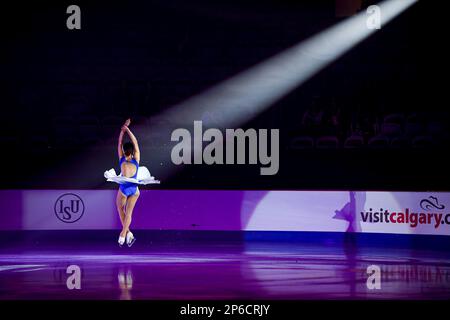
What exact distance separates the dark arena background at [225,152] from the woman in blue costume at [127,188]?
43 millimetres

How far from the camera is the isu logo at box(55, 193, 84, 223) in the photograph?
11.3 metres

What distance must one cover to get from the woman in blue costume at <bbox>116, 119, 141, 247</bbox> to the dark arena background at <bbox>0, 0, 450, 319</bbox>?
0.04 metres

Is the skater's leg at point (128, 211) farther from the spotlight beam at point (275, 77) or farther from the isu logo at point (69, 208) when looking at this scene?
the spotlight beam at point (275, 77)

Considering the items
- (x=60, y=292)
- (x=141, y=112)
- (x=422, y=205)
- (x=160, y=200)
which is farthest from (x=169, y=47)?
(x=60, y=292)

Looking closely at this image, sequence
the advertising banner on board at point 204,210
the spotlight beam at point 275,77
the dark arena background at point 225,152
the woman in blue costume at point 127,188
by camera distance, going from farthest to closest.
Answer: the spotlight beam at point 275,77 → the advertising banner on board at point 204,210 → the woman in blue costume at point 127,188 → the dark arena background at point 225,152

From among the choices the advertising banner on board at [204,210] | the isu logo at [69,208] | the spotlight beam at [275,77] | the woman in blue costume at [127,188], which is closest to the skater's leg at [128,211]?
the woman in blue costume at [127,188]

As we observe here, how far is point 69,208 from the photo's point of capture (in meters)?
11.3

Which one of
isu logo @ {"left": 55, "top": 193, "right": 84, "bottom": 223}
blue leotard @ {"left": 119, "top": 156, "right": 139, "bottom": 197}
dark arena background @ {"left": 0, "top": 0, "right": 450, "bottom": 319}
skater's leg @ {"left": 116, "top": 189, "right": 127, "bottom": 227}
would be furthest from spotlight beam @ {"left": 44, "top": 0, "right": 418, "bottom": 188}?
blue leotard @ {"left": 119, "top": 156, "right": 139, "bottom": 197}

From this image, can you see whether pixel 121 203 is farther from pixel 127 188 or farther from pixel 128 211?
pixel 127 188

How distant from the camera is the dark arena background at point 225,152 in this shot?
322 inches

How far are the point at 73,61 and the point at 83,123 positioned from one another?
180 cm

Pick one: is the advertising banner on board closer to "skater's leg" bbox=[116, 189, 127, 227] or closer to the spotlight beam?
"skater's leg" bbox=[116, 189, 127, 227]

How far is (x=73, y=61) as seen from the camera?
1431cm

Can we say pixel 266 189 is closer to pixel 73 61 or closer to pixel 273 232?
pixel 273 232
